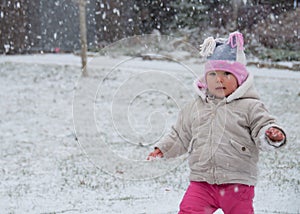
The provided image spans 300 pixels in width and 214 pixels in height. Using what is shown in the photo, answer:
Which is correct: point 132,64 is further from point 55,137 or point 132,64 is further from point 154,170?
point 154,170

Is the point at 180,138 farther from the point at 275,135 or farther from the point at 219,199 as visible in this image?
the point at 275,135

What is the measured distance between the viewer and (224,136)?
9.07ft

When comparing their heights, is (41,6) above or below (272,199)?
above

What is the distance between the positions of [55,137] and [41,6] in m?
10.6

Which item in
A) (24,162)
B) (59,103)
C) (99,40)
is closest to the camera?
(24,162)

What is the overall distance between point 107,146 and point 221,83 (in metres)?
3.61

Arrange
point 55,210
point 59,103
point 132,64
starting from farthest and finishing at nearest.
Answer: point 132,64 < point 59,103 < point 55,210

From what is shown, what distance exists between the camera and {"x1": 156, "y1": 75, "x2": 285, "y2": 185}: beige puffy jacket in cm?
273

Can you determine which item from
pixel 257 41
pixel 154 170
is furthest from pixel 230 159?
pixel 257 41

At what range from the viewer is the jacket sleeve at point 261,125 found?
252cm

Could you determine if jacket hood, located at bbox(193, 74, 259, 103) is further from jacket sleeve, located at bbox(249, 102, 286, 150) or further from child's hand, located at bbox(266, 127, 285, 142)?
child's hand, located at bbox(266, 127, 285, 142)

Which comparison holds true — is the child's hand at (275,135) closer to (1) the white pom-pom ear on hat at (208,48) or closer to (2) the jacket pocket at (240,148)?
(2) the jacket pocket at (240,148)

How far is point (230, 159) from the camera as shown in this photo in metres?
2.76

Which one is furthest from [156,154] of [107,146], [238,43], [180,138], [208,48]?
[107,146]
